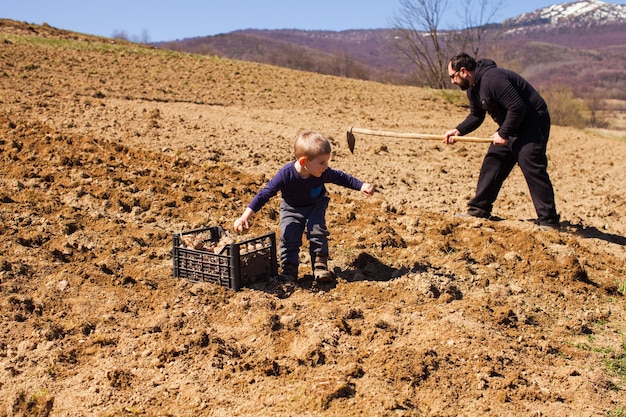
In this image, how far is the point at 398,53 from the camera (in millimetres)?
42375

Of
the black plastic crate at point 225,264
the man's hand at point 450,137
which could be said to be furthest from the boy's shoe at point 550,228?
the black plastic crate at point 225,264

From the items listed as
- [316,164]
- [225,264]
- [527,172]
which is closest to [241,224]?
[225,264]

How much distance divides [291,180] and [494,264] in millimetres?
1972

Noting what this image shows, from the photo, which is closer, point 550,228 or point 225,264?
point 225,264

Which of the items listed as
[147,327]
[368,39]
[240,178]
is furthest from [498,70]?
[368,39]

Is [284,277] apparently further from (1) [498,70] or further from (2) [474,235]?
(1) [498,70]

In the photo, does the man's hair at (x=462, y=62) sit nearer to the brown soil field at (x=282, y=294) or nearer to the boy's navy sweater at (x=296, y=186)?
the brown soil field at (x=282, y=294)

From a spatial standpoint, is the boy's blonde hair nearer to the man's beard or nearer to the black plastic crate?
the black plastic crate

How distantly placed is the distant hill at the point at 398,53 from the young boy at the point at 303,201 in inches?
1539

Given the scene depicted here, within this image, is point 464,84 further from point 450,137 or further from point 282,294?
point 282,294

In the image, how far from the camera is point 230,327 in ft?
→ 14.2

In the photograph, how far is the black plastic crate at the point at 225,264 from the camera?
4.74m

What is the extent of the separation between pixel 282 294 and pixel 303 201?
2.46ft

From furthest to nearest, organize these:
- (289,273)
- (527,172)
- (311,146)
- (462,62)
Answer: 1. (527,172)
2. (462,62)
3. (289,273)
4. (311,146)
